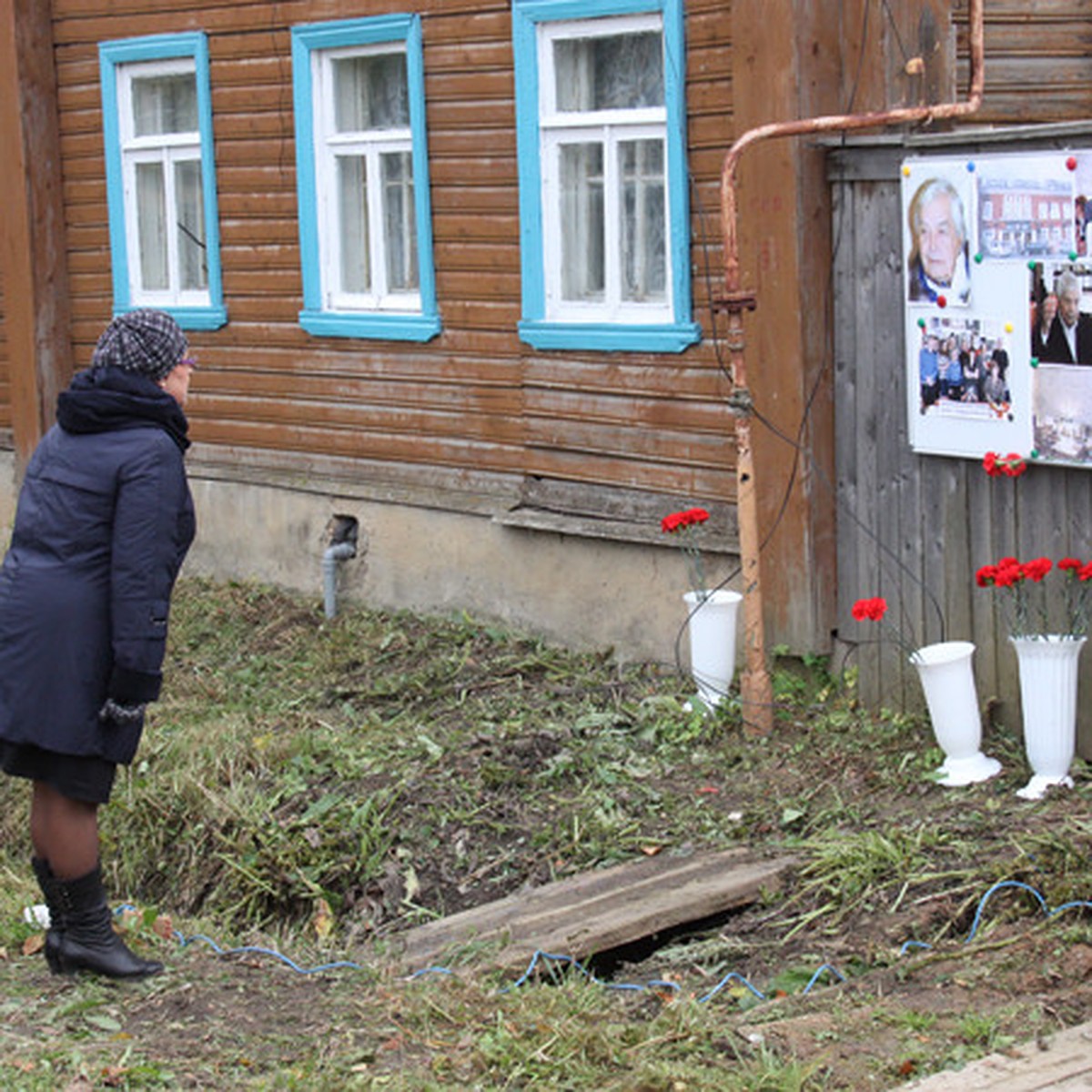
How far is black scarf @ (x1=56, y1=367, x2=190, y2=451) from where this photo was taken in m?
5.81

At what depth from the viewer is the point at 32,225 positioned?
13.2 m

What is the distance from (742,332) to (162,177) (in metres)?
5.82

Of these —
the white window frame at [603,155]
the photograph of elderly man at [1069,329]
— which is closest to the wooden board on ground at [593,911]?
the photograph of elderly man at [1069,329]

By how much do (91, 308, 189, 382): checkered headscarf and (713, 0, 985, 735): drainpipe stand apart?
8.78ft

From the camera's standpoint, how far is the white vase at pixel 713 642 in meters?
8.48

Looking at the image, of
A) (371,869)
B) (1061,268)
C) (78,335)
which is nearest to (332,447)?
(78,335)

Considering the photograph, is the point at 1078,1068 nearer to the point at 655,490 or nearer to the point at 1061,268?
the point at 1061,268

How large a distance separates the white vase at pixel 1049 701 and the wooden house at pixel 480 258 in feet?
4.47

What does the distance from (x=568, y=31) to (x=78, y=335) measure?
5056 millimetres

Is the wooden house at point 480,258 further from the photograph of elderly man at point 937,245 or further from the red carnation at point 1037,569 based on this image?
the red carnation at point 1037,569

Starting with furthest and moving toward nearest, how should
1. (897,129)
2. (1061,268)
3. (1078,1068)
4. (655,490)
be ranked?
(655,490), (897,129), (1061,268), (1078,1068)

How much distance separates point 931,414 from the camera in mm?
7758

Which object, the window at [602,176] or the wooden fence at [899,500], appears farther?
the window at [602,176]

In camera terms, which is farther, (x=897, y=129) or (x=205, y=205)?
(x=205, y=205)
